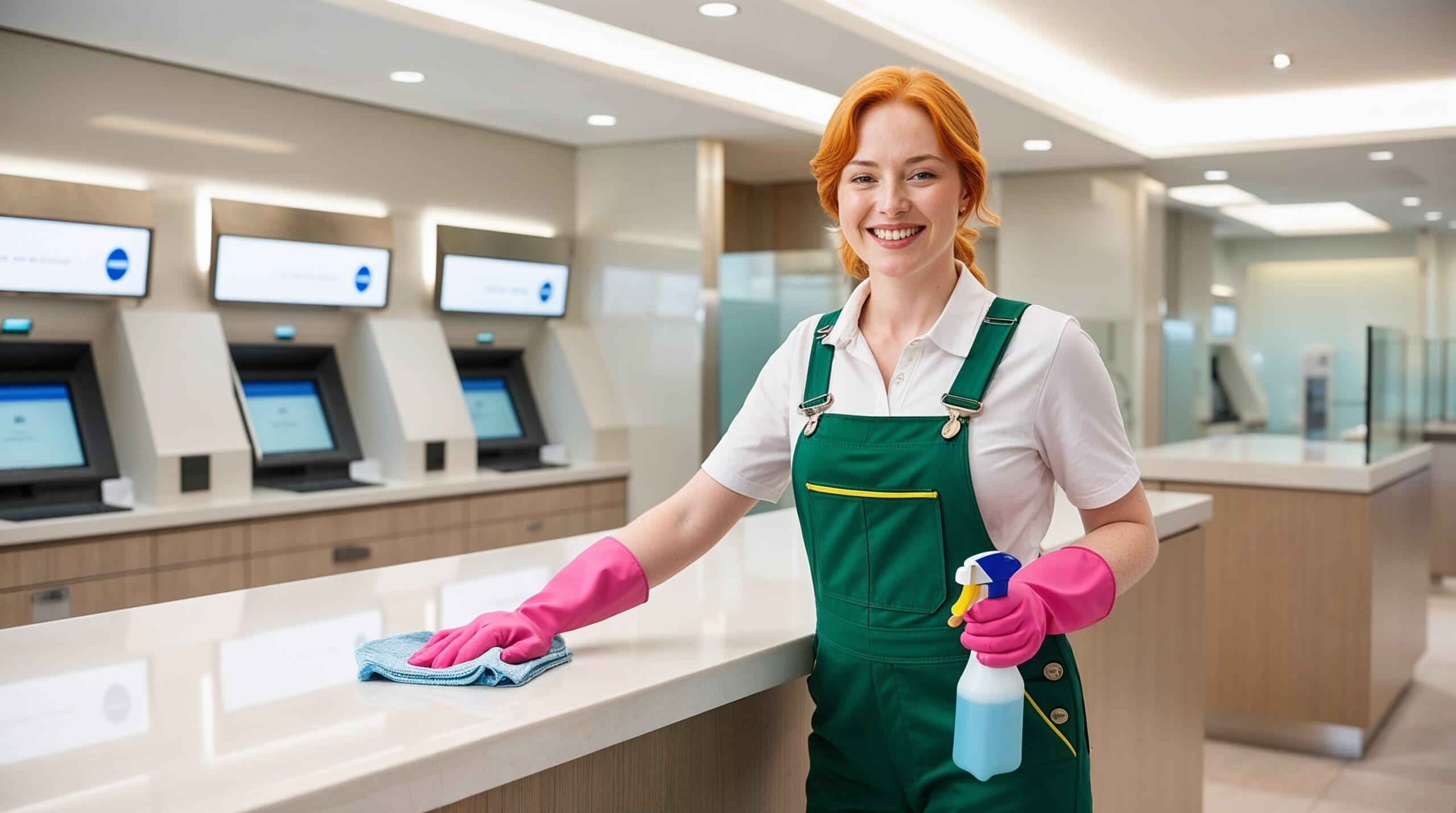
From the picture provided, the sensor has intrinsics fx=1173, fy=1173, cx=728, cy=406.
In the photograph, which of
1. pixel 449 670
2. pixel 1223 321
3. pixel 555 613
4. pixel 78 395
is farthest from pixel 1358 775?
pixel 1223 321

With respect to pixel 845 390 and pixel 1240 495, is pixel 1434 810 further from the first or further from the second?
pixel 845 390

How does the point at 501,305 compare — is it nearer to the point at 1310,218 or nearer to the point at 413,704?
the point at 413,704

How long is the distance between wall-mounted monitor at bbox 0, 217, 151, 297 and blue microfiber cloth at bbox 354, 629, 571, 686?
2.99 m

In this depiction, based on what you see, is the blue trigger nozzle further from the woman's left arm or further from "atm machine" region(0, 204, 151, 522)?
"atm machine" region(0, 204, 151, 522)

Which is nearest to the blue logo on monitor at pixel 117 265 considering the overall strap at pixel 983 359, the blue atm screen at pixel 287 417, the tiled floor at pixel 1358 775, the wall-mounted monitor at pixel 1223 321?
the blue atm screen at pixel 287 417

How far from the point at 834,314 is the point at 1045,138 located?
4.48m

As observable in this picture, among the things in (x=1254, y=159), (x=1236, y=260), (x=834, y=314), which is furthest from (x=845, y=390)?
(x=1236, y=260)

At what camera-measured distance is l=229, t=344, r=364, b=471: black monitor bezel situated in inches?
175

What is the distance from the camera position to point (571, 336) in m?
5.75

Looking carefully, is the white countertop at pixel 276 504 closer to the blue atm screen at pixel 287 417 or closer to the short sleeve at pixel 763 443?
the blue atm screen at pixel 287 417

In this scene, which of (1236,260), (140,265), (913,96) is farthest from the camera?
(1236,260)

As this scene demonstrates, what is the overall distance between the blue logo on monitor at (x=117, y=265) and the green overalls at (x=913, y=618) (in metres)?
3.30

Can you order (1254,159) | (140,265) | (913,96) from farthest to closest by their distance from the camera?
1. (1254,159)
2. (140,265)
3. (913,96)

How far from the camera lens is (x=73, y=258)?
12.5 ft
